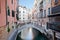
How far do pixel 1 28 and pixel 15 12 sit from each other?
95 centimetres

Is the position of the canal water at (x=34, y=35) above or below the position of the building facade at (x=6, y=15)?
below

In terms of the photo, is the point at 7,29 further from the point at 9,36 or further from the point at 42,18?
the point at 42,18

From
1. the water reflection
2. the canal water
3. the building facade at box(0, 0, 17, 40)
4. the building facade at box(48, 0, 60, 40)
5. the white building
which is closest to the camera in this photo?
the building facade at box(48, 0, 60, 40)

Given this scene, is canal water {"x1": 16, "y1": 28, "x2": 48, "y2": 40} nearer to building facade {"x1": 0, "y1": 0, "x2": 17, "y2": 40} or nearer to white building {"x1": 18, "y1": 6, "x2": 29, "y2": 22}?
white building {"x1": 18, "y1": 6, "x2": 29, "y2": 22}

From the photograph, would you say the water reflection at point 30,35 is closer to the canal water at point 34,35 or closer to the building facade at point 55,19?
the canal water at point 34,35

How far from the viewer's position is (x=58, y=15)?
198 centimetres

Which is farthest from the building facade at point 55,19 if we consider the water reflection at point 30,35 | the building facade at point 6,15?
the water reflection at point 30,35

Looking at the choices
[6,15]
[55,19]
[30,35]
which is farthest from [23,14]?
[30,35]

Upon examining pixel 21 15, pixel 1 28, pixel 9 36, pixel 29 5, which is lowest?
pixel 9 36

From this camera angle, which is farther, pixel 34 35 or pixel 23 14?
pixel 34 35

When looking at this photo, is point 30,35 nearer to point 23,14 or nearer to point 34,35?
point 34,35

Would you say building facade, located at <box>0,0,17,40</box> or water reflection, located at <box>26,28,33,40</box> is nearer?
building facade, located at <box>0,0,17,40</box>

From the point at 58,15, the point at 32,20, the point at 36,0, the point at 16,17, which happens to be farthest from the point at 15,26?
the point at 58,15

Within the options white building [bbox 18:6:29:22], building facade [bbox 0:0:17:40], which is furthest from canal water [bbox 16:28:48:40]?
building facade [bbox 0:0:17:40]
